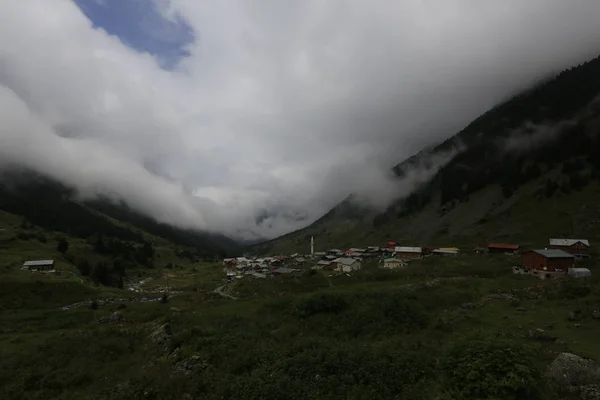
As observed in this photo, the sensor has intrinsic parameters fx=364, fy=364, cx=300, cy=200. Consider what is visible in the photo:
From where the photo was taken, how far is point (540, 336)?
1377 inches

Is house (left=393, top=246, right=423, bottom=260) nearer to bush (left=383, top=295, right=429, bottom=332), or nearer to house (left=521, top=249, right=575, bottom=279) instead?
house (left=521, top=249, right=575, bottom=279)

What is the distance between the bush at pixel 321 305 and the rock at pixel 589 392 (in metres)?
28.4

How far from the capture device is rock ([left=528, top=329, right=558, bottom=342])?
1351 inches

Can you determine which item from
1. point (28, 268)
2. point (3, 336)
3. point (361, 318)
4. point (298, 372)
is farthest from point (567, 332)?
point (28, 268)

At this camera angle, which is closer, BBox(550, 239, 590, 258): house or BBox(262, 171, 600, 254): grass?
BBox(550, 239, 590, 258): house

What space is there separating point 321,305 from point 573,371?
95.0 feet

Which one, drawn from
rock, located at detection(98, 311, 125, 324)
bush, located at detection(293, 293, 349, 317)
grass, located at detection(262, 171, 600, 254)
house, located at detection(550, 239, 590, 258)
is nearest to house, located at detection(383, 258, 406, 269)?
grass, located at detection(262, 171, 600, 254)

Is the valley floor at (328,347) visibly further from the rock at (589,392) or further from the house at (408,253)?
the house at (408,253)

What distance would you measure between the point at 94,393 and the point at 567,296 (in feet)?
193

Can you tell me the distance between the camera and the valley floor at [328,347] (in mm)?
21719

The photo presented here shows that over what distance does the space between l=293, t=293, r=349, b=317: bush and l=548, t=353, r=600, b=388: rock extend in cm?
2629

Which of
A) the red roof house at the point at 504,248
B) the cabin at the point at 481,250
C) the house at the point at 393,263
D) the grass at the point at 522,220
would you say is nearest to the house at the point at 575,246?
the grass at the point at 522,220

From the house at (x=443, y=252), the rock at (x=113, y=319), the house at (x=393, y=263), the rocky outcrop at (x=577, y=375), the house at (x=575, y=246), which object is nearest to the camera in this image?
the rocky outcrop at (x=577, y=375)

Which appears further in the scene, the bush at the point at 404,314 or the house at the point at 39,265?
the house at the point at 39,265
